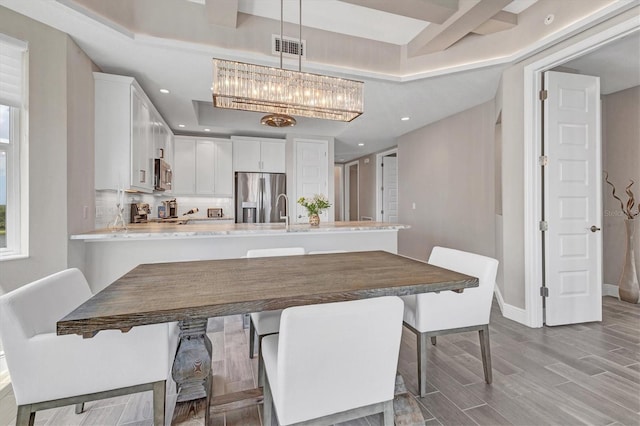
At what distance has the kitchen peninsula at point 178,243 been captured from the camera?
2.64m

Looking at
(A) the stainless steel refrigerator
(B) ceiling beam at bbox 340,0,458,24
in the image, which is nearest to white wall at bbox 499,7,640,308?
(B) ceiling beam at bbox 340,0,458,24

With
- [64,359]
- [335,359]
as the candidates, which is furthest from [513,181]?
[64,359]

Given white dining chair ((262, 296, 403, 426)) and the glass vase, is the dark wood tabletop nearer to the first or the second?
white dining chair ((262, 296, 403, 426))

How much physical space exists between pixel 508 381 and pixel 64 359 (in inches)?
94.9

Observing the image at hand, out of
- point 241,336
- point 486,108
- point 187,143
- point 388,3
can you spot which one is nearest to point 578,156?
point 486,108

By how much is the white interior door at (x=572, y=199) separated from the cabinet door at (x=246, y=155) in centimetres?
437

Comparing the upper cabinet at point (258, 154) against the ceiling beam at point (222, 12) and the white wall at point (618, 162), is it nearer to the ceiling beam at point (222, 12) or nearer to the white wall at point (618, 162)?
the ceiling beam at point (222, 12)

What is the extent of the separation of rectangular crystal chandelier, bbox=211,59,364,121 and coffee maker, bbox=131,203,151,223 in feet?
8.19

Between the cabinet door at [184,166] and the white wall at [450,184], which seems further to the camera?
the cabinet door at [184,166]

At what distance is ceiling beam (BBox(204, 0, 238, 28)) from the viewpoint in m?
2.36

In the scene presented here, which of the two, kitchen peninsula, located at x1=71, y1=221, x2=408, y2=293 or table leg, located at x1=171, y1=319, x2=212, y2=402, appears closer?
table leg, located at x1=171, y1=319, x2=212, y2=402

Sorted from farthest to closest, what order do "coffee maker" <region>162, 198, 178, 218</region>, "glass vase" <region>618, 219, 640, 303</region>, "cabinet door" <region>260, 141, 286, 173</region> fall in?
"cabinet door" <region>260, 141, 286, 173</region> → "coffee maker" <region>162, 198, 178, 218</region> → "glass vase" <region>618, 219, 640, 303</region>

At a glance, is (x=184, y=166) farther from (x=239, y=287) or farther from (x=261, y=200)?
(x=239, y=287)

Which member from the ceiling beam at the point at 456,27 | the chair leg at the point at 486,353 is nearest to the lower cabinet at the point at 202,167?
the ceiling beam at the point at 456,27
